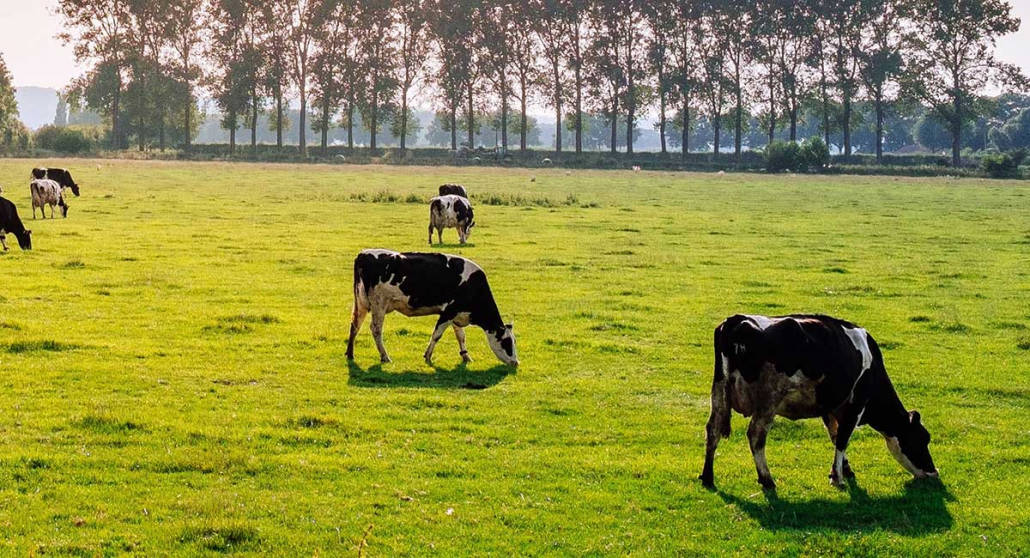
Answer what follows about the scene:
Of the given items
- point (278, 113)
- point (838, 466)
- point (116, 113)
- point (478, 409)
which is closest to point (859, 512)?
point (838, 466)

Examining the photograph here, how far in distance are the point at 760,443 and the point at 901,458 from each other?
1791 millimetres

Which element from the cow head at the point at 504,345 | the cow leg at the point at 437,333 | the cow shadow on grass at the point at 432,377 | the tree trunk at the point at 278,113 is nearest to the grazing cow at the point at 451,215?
the cow leg at the point at 437,333

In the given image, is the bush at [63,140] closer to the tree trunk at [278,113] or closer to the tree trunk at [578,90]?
the tree trunk at [278,113]

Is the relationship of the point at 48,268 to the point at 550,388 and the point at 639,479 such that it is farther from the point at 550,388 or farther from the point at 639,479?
the point at 639,479

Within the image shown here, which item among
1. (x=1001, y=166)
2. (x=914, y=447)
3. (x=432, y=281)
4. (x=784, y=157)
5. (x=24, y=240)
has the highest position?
(x=784, y=157)

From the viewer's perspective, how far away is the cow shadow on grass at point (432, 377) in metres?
14.4

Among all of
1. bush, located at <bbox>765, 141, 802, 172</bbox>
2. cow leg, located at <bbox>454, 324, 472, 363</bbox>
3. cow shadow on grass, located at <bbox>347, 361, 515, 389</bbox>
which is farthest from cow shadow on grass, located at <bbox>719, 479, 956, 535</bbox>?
bush, located at <bbox>765, 141, 802, 172</bbox>

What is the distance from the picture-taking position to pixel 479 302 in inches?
622

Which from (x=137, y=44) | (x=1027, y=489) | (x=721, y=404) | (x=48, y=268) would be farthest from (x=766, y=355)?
(x=137, y=44)

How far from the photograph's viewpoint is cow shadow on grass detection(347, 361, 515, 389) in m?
14.4

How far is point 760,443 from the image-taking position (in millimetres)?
9938

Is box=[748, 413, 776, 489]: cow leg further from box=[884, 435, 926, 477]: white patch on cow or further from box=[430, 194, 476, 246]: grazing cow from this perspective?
box=[430, 194, 476, 246]: grazing cow

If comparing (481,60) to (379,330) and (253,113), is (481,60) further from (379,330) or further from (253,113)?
(379,330)

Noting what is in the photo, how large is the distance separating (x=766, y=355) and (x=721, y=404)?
0.73 meters
